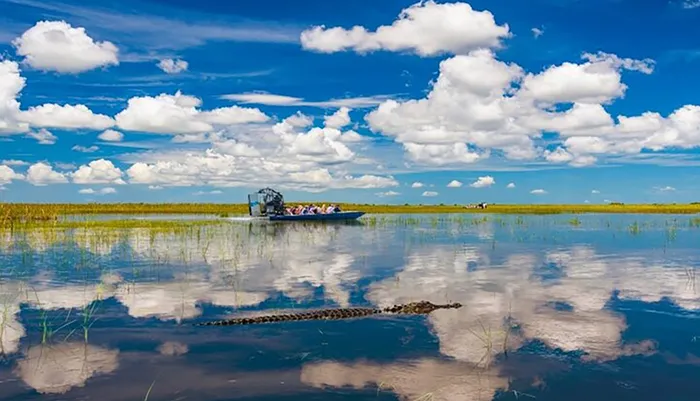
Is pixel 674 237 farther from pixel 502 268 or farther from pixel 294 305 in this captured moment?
pixel 294 305

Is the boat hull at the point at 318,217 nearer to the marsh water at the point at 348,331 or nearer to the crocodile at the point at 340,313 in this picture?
the marsh water at the point at 348,331

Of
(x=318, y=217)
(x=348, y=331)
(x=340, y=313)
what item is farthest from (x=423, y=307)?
(x=318, y=217)

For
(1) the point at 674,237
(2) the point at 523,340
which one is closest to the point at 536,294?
(2) the point at 523,340

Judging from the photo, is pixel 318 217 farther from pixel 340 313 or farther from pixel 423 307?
pixel 340 313

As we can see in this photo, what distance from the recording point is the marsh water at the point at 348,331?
8.62 metres

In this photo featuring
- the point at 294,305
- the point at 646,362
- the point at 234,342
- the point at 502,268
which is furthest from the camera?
the point at 502,268

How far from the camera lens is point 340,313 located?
12.7m

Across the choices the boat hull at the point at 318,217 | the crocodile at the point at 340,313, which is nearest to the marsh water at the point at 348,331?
the crocodile at the point at 340,313

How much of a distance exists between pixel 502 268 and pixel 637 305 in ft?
22.8

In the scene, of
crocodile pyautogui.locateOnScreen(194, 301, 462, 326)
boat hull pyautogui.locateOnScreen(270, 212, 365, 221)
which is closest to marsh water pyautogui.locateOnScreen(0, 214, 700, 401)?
crocodile pyautogui.locateOnScreen(194, 301, 462, 326)

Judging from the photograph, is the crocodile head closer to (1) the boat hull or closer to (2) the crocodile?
(2) the crocodile

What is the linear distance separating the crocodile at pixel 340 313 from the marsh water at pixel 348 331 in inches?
13.1

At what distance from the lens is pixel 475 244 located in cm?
3106

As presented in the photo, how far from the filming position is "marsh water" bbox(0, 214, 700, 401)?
28.3 ft
